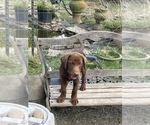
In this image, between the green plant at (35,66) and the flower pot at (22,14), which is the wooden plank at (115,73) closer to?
the green plant at (35,66)

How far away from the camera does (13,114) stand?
81cm

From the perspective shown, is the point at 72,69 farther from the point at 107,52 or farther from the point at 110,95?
the point at 107,52

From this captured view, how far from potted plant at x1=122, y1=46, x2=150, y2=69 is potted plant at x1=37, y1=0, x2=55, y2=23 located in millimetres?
861

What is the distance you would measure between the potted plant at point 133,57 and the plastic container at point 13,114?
0.64 m

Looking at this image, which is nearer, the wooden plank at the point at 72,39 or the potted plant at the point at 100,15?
the wooden plank at the point at 72,39

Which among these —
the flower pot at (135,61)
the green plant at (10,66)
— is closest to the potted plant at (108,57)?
the flower pot at (135,61)

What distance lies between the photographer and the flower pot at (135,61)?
1.39 metres

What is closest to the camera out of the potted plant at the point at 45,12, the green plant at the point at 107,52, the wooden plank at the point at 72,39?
the wooden plank at the point at 72,39

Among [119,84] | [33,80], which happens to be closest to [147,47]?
[119,84]

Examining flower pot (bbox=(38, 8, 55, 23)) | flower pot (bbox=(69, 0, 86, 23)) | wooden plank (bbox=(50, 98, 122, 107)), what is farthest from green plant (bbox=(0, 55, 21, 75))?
flower pot (bbox=(69, 0, 86, 23))

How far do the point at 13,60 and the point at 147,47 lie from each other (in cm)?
84

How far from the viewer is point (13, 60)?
2.71 feet

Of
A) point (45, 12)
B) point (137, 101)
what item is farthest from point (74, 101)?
point (45, 12)

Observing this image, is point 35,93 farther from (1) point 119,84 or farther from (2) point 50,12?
(2) point 50,12
